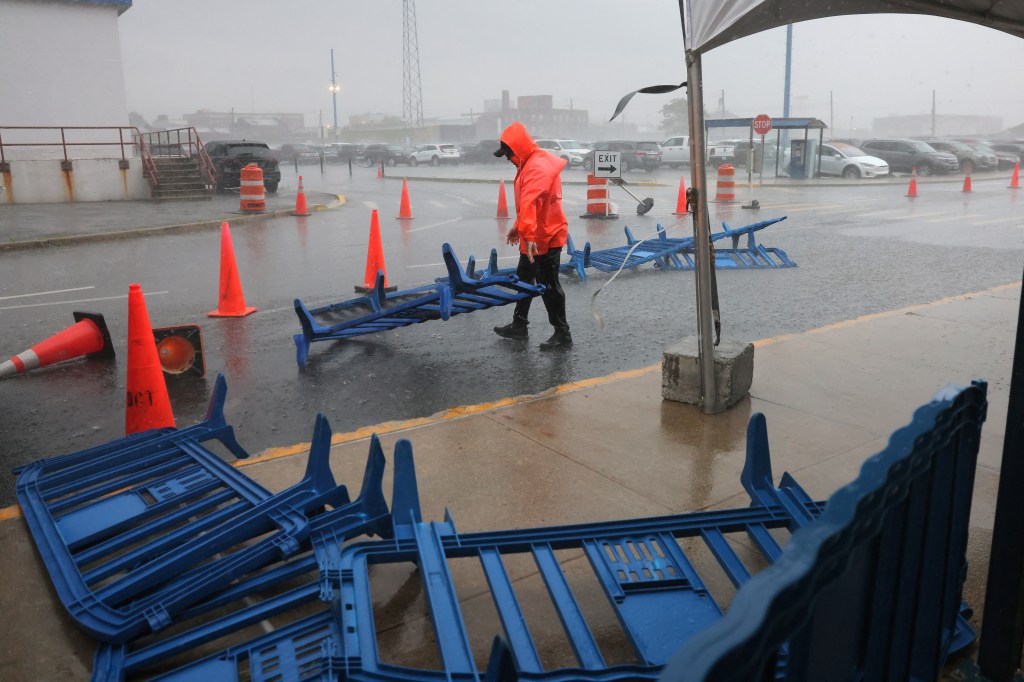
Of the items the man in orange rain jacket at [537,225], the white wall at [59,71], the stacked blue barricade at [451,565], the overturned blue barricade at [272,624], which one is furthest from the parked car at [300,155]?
the overturned blue barricade at [272,624]

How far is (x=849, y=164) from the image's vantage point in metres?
33.4

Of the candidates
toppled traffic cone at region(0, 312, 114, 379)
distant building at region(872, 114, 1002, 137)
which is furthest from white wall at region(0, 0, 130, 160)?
distant building at region(872, 114, 1002, 137)

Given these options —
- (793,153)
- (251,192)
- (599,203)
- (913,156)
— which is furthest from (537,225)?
(913,156)

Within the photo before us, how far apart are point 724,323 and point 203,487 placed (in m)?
5.49

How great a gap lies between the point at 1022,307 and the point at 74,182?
1010 inches

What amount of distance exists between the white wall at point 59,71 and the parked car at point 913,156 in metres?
31.4

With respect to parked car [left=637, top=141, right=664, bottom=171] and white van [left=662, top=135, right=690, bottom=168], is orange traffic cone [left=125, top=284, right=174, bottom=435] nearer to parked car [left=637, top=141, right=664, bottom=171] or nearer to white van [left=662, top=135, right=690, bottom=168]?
parked car [left=637, top=141, right=664, bottom=171]

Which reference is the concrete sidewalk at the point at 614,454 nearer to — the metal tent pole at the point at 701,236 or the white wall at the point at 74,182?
the metal tent pole at the point at 701,236

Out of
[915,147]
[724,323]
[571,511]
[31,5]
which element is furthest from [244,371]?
[915,147]

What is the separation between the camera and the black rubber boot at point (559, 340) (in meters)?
6.90

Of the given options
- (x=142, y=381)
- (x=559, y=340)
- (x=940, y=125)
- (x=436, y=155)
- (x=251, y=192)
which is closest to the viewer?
(x=142, y=381)

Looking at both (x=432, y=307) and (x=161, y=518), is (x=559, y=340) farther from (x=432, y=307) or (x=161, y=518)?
(x=161, y=518)

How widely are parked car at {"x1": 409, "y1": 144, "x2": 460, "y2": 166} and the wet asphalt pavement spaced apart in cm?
3517

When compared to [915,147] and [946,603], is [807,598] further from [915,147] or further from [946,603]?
[915,147]
